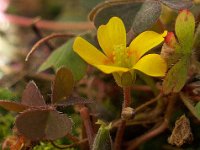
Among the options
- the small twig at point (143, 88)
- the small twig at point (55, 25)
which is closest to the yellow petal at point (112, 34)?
the small twig at point (143, 88)

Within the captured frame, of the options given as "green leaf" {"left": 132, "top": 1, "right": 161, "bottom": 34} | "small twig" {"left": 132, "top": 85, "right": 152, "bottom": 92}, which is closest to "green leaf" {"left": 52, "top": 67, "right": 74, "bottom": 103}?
"green leaf" {"left": 132, "top": 1, "right": 161, "bottom": 34}

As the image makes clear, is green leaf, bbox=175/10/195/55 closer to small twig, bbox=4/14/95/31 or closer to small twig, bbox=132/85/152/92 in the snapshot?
small twig, bbox=132/85/152/92

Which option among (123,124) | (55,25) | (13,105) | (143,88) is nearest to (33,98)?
(13,105)

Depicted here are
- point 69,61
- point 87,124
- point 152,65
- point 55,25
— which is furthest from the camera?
point 55,25

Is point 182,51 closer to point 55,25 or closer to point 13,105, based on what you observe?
point 13,105

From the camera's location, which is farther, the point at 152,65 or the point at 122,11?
the point at 122,11

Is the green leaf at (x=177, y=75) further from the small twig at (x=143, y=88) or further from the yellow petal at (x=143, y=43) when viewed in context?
the small twig at (x=143, y=88)

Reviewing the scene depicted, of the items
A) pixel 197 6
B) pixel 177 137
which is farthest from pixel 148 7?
pixel 177 137

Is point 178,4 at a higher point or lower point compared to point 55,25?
higher
